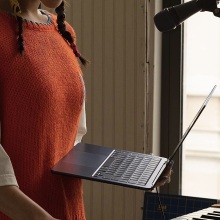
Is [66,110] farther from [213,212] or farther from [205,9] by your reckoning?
[213,212]

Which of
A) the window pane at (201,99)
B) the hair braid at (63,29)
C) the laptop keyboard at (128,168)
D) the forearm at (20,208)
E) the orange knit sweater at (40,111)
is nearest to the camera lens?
the forearm at (20,208)

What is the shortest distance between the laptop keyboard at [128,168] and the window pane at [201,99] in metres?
1.06

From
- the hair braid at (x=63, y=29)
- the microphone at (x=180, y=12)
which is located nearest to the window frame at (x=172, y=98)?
the hair braid at (x=63, y=29)

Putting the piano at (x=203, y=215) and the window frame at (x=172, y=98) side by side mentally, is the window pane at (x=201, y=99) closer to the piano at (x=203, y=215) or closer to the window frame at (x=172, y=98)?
the window frame at (x=172, y=98)

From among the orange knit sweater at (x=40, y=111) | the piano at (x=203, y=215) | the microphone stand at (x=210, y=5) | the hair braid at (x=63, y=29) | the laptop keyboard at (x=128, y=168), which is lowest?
the piano at (x=203, y=215)

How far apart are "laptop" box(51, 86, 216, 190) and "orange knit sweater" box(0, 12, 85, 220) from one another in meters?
0.04

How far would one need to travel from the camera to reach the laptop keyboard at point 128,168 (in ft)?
4.48

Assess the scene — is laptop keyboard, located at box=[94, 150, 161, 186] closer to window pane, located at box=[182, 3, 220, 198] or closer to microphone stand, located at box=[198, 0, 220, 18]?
microphone stand, located at box=[198, 0, 220, 18]

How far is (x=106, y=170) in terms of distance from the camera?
140 cm

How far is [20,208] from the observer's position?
3.67 feet

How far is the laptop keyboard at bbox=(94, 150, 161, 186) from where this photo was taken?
4.48 feet

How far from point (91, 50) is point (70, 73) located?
3.74 ft

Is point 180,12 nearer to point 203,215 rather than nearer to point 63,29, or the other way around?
point 63,29

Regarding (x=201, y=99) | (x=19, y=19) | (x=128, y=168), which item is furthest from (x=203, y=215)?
(x=201, y=99)
